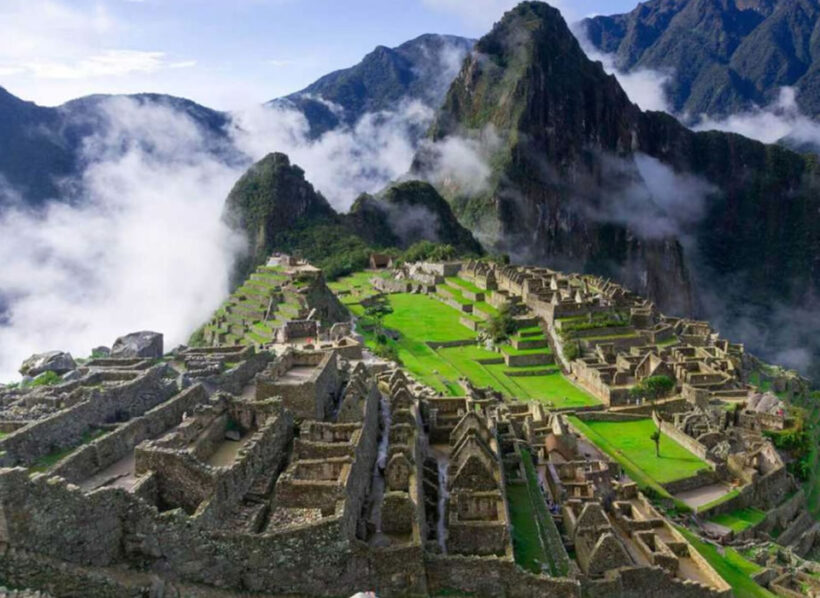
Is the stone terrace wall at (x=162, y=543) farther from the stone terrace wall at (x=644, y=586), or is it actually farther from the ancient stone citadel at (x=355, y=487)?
the stone terrace wall at (x=644, y=586)

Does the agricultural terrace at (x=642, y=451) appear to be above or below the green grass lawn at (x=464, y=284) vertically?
below

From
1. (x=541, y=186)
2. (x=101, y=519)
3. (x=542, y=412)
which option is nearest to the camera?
(x=101, y=519)

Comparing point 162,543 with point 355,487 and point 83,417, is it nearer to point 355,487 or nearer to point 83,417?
point 355,487

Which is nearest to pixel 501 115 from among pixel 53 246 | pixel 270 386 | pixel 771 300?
pixel 771 300

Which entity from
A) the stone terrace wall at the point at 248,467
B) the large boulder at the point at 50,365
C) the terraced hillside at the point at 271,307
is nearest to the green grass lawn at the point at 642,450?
the terraced hillside at the point at 271,307

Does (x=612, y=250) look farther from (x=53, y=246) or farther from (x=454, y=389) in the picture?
(x=454, y=389)

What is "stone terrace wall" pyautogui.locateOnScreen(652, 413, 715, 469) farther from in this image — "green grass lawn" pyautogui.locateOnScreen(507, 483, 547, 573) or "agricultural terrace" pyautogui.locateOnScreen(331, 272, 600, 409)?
"green grass lawn" pyautogui.locateOnScreen(507, 483, 547, 573)

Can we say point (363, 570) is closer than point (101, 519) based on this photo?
No

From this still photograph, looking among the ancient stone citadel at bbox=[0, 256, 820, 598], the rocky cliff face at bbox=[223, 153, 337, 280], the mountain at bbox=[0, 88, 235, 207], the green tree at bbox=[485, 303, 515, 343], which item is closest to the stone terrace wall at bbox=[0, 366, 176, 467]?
the ancient stone citadel at bbox=[0, 256, 820, 598]
